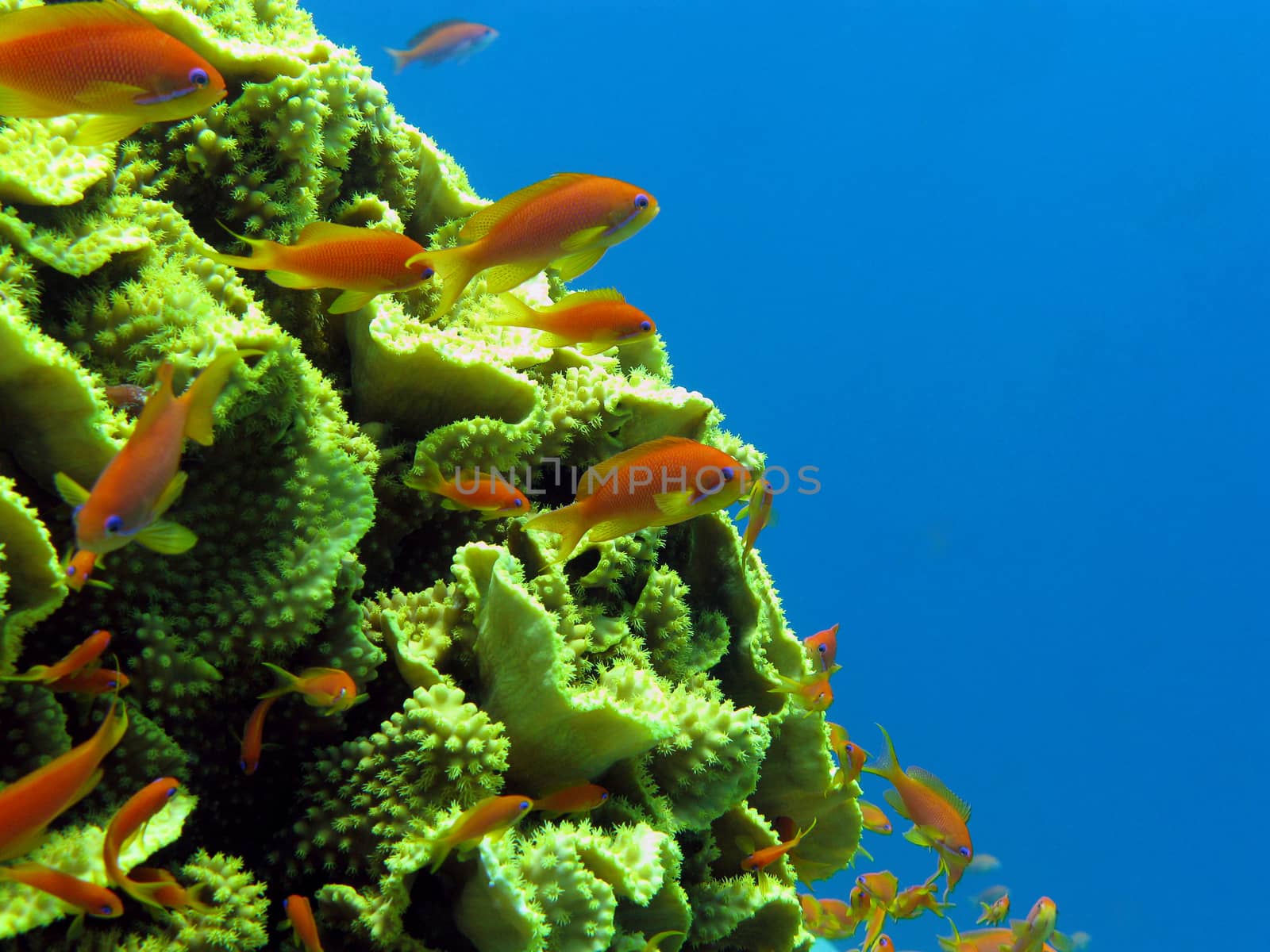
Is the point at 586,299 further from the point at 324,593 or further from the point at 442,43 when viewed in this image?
the point at 442,43

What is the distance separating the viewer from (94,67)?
1615 millimetres

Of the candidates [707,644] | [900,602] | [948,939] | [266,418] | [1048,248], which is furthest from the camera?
[1048,248]

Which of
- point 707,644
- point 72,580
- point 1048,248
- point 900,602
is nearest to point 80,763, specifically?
point 72,580

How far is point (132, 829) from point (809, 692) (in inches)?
94.4

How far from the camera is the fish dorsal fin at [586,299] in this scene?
2.49m

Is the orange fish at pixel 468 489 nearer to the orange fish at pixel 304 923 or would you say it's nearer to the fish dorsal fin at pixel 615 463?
the fish dorsal fin at pixel 615 463

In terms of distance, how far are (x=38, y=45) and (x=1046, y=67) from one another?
98916mm

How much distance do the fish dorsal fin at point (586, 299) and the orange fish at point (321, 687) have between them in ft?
4.19

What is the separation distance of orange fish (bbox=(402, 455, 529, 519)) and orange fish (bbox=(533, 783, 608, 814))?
90 centimetres

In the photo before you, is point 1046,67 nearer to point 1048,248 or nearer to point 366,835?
point 1048,248

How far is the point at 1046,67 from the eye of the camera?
7944 centimetres

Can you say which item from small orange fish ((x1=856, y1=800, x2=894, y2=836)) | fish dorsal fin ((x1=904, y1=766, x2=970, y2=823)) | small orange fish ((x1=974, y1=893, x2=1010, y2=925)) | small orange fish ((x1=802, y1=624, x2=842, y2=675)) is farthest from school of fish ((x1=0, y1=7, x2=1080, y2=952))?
small orange fish ((x1=974, y1=893, x2=1010, y2=925))

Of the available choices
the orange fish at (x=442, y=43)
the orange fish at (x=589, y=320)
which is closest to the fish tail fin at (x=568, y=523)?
the orange fish at (x=589, y=320)

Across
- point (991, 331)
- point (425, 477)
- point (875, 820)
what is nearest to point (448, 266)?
point (425, 477)
